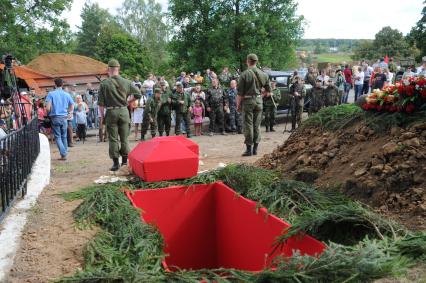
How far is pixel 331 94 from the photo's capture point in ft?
49.2

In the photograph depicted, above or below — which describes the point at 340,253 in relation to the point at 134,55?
below

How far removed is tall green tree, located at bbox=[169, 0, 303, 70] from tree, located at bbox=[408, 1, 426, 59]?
1652 cm

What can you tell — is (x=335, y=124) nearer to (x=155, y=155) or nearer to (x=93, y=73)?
(x=155, y=155)

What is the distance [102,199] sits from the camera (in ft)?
19.5

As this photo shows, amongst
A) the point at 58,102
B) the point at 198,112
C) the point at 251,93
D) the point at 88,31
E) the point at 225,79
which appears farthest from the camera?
the point at 88,31

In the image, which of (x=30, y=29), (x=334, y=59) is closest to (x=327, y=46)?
(x=334, y=59)

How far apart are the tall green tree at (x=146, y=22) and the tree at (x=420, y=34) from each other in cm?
2644

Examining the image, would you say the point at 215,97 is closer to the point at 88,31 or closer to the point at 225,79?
the point at 225,79

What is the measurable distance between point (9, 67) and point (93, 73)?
13.9m

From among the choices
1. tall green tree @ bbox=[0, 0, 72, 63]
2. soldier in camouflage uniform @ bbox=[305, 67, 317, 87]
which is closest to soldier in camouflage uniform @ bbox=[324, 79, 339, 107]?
soldier in camouflage uniform @ bbox=[305, 67, 317, 87]

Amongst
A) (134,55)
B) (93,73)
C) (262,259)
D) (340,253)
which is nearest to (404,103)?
(262,259)

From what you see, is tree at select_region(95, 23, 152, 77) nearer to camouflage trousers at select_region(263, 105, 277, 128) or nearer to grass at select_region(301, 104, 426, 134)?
camouflage trousers at select_region(263, 105, 277, 128)

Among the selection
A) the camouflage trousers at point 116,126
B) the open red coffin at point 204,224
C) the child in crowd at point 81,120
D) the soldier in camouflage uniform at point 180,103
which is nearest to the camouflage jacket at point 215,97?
the soldier in camouflage uniform at point 180,103

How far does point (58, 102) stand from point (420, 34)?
3288cm
